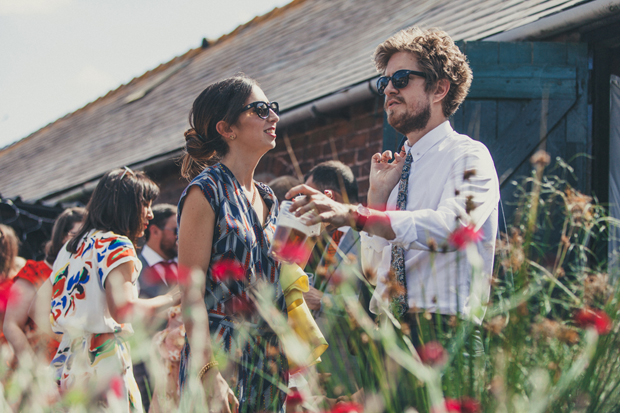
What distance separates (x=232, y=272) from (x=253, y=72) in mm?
7618

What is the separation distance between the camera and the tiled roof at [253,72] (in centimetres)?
592

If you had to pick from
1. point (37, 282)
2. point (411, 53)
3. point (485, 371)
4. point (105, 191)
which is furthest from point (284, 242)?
point (37, 282)

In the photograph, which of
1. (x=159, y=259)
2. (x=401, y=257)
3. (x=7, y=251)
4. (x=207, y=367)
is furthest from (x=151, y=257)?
(x=401, y=257)

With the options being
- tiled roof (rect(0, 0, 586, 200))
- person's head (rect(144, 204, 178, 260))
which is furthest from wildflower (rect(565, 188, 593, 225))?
person's head (rect(144, 204, 178, 260))

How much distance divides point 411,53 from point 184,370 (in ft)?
5.20

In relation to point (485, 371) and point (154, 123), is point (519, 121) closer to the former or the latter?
point (485, 371)

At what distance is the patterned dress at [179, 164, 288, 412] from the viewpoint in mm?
2133

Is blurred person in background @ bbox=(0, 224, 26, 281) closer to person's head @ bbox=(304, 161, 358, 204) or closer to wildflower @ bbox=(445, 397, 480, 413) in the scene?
person's head @ bbox=(304, 161, 358, 204)

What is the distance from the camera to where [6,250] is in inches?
159

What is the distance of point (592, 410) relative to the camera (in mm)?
1288

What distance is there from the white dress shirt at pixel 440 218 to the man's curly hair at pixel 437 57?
0.62 ft

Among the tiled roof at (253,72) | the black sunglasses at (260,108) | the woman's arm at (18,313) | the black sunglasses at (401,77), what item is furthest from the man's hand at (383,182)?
the tiled roof at (253,72)

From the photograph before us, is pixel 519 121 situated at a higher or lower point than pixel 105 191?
lower

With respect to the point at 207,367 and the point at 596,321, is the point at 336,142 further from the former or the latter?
the point at 596,321
